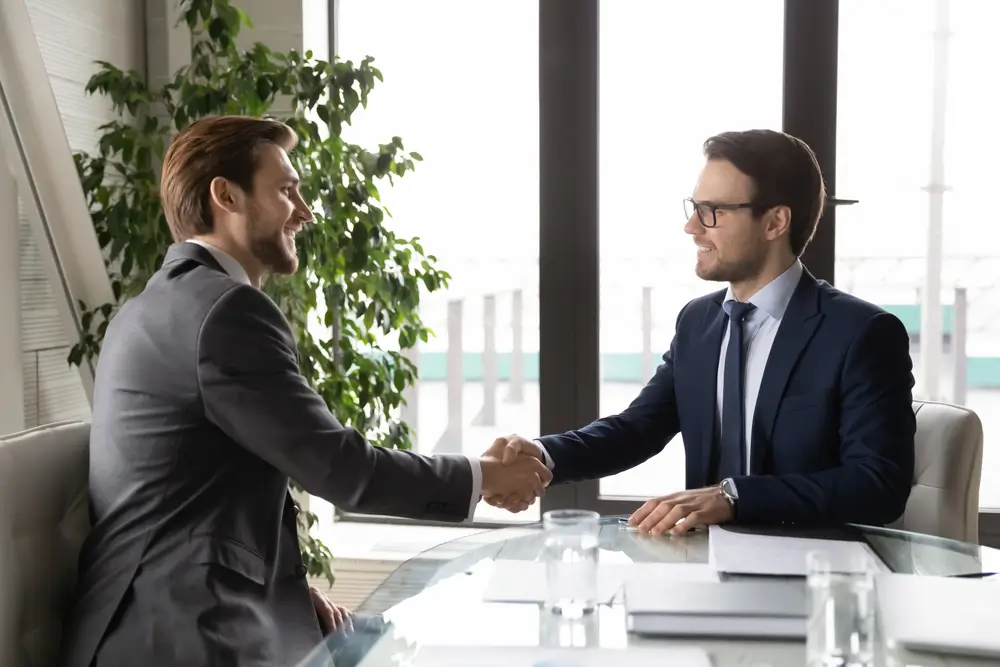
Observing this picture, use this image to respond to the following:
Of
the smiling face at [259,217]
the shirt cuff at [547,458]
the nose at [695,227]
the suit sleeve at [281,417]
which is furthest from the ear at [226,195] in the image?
the nose at [695,227]

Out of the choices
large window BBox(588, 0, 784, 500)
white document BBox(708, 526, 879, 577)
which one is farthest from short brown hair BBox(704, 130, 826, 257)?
large window BBox(588, 0, 784, 500)

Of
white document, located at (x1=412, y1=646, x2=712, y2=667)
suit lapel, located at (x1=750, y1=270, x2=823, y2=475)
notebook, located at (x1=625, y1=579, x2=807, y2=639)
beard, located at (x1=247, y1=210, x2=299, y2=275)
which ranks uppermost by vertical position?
beard, located at (x1=247, y1=210, x2=299, y2=275)

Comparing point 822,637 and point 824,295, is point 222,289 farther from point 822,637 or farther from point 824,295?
point 824,295

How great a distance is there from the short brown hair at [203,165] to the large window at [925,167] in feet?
6.01

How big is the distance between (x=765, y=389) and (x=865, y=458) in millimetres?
218

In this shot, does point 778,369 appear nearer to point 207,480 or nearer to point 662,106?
point 207,480

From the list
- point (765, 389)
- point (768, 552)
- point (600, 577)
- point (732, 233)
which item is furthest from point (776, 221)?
point (600, 577)

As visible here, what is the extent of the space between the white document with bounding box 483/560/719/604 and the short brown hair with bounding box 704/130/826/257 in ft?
2.73

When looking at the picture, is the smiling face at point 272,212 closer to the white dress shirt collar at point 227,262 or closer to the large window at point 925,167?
the white dress shirt collar at point 227,262

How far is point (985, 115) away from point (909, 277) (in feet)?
1.62

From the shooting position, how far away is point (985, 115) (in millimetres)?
2986

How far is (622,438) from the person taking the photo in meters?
2.18

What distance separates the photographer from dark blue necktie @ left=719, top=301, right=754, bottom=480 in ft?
6.42

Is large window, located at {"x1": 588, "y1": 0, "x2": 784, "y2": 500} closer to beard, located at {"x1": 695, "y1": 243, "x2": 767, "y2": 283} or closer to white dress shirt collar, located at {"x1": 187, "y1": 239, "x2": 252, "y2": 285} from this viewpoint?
beard, located at {"x1": 695, "y1": 243, "x2": 767, "y2": 283}
